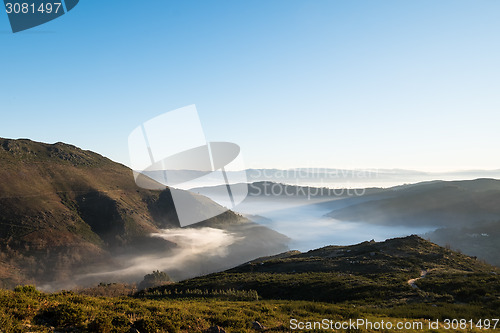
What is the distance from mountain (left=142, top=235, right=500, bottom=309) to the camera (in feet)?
87.5

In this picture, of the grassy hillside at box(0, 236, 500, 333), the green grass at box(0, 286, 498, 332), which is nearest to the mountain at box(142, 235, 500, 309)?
the grassy hillside at box(0, 236, 500, 333)

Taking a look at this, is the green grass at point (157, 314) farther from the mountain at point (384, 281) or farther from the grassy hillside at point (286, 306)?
the mountain at point (384, 281)

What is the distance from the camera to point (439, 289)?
28.5 m

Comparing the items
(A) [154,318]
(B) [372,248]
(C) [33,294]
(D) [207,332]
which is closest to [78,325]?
(A) [154,318]

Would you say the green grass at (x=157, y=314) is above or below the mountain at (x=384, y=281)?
above

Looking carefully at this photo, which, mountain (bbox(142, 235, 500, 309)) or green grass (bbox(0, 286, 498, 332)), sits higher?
green grass (bbox(0, 286, 498, 332))

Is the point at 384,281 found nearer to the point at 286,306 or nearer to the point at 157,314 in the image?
the point at 286,306

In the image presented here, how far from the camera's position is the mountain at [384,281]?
26.7m

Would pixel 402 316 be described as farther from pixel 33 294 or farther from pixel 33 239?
pixel 33 239

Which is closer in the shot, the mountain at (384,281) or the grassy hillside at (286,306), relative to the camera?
the grassy hillside at (286,306)

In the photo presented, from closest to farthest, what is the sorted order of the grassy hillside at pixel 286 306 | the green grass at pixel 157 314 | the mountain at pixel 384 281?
the green grass at pixel 157 314, the grassy hillside at pixel 286 306, the mountain at pixel 384 281

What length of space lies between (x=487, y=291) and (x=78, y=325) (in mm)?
32562

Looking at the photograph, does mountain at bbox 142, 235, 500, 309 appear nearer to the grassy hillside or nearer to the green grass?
→ the grassy hillside

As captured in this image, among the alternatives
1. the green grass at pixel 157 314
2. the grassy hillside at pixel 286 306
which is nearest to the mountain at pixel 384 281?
the grassy hillside at pixel 286 306
